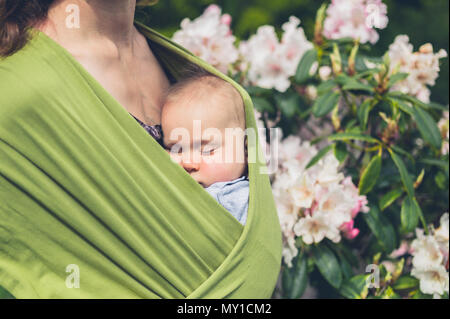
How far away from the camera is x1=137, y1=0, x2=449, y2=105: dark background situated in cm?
455

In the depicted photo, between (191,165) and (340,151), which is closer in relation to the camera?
(191,165)

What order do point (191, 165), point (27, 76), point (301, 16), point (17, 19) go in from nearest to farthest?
point (27, 76) → point (17, 19) → point (191, 165) → point (301, 16)

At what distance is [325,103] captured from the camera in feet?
7.50

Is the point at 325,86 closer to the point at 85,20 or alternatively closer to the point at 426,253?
the point at 426,253

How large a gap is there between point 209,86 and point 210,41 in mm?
892

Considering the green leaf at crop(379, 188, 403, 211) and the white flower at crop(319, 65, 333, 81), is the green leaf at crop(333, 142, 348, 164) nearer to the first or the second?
the green leaf at crop(379, 188, 403, 211)

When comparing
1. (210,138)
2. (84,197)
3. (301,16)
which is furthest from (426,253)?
(301,16)

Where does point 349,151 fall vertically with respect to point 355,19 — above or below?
below

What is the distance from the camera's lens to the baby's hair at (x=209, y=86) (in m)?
1.59

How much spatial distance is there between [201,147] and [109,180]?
372mm

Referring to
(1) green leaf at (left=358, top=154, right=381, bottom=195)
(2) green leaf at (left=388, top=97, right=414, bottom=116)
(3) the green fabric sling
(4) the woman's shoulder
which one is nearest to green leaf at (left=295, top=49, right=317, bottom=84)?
(2) green leaf at (left=388, top=97, right=414, bottom=116)

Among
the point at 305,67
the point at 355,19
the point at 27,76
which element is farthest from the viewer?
the point at 355,19

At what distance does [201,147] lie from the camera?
5.08 ft
